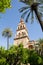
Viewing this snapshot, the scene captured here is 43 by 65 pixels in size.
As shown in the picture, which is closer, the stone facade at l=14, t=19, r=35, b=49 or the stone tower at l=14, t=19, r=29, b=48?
the stone facade at l=14, t=19, r=35, b=49

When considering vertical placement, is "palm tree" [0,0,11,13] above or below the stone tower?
below

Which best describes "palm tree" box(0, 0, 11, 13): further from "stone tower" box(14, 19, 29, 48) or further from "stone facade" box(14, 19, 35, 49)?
"stone tower" box(14, 19, 29, 48)

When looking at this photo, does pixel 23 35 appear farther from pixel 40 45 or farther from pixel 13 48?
pixel 13 48

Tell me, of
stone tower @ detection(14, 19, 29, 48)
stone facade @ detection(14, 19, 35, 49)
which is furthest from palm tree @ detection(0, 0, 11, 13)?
stone tower @ detection(14, 19, 29, 48)

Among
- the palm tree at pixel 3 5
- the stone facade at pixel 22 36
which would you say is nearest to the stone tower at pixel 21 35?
the stone facade at pixel 22 36

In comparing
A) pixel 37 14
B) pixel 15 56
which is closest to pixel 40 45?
pixel 15 56

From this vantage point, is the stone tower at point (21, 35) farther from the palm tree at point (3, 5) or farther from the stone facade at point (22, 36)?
the palm tree at point (3, 5)

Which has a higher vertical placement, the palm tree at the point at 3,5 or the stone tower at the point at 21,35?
the stone tower at the point at 21,35

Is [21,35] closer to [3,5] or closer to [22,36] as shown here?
[22,36]

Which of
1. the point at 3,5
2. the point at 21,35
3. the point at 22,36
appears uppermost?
the point at 21,35

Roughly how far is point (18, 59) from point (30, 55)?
3.45 m

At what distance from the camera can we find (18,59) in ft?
141

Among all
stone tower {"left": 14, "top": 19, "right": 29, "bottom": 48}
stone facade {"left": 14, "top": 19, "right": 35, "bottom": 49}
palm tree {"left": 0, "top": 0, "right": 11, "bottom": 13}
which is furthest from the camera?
stone tower {"left": 14, "top": 19, "right": 29, "bottom": 48}

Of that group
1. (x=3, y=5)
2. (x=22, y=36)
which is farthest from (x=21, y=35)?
(x=3, y=5)
